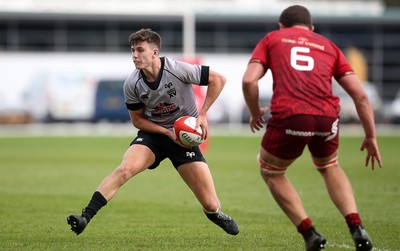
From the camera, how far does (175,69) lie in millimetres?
9352

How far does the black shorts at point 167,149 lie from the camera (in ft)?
31.2

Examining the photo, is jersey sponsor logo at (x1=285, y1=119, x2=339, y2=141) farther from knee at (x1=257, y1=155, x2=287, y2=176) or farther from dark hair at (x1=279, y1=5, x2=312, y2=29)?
dark hair at (x1=279, y1=5, x2=312, y2=29)

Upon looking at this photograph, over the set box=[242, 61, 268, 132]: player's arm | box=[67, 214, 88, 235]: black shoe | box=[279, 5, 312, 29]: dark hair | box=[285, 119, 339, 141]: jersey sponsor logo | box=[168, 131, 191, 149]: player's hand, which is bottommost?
box=[67, 214, 88, 235]: black shoe

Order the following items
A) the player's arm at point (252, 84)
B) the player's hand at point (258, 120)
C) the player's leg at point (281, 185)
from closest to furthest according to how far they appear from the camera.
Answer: the player's arm at point (252, 84)
the player's leg at point (281, 185)
the player's hand at point (258, 120)

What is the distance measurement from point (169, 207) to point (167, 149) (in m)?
3.95

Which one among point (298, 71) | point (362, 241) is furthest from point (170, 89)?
point (362, 241)

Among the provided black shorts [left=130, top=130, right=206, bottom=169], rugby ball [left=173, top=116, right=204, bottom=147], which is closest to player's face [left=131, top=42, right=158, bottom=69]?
rugby ball [left=173, top=116, right=204, bottom=147]

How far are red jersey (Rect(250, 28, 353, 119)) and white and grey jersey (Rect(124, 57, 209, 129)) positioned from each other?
168 cm

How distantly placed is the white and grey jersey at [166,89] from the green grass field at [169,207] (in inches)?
55.3

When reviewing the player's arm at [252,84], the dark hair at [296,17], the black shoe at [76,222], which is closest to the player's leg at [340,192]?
the player's arm at [252,84]

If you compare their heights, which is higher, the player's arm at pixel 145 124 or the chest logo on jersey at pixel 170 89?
the chest logo on jersey at pixel 170 89

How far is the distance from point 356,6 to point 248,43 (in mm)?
8087

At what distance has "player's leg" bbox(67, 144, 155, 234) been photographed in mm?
8741

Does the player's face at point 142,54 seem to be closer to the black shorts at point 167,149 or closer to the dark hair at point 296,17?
the black shorts at point 167,149
